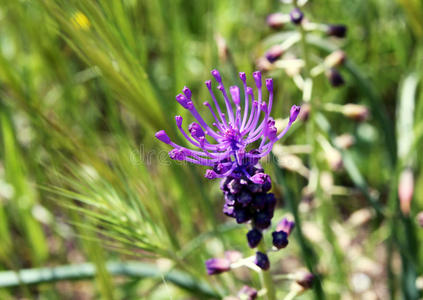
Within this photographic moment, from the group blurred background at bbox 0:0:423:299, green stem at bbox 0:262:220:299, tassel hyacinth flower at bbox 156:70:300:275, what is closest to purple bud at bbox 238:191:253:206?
tassel hyacinth flower at bbox 156:70:300:275

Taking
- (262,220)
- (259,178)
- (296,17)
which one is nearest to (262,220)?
(262,220)

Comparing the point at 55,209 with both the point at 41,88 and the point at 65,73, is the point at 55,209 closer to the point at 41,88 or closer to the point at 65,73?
the point at 41,88

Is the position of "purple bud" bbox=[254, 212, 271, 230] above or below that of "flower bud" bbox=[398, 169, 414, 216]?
above

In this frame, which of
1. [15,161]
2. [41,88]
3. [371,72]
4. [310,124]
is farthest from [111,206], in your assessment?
[41,88]

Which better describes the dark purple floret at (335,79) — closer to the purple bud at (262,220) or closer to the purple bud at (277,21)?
the purple bud at (277,21)

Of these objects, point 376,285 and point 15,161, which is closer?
point 15,161

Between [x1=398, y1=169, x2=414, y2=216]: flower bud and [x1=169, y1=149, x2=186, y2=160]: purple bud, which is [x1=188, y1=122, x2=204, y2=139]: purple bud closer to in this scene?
[x1=169, y1=149, x2=186, y2=160]: purple bud

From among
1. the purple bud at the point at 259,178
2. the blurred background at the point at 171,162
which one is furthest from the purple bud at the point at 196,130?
the blurred background at the point at 171,162
